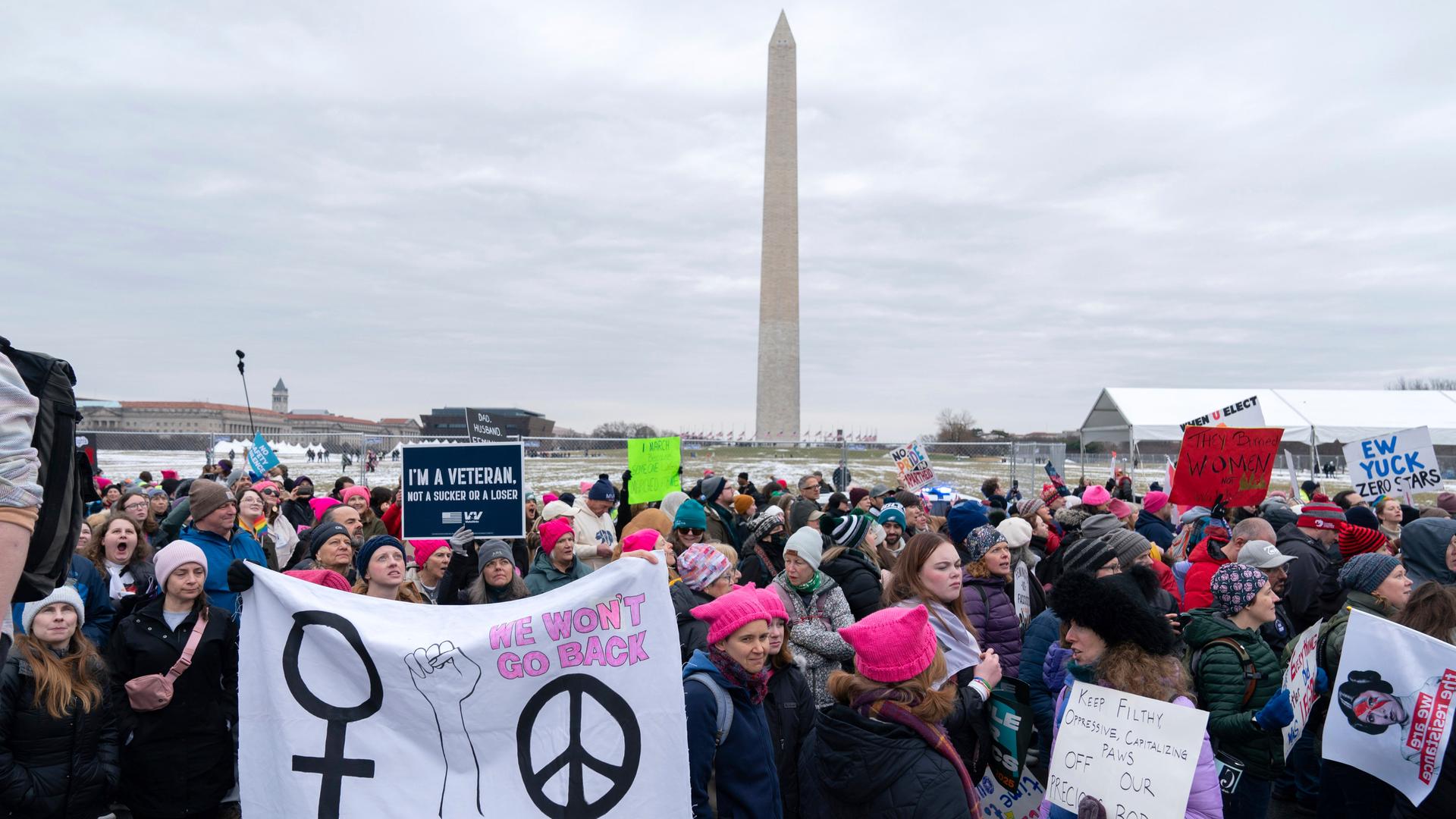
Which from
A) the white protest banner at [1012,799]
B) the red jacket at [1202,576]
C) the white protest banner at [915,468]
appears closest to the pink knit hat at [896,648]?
the white protest banner at [1012,799]

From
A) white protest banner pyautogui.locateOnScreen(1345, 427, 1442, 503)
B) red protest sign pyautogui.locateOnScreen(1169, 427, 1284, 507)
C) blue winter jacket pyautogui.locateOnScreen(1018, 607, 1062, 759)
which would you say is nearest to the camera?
blue winter jacket pyautogui.locateOnScreen(1018, 607, 1062, 759)

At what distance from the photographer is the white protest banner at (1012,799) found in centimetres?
412

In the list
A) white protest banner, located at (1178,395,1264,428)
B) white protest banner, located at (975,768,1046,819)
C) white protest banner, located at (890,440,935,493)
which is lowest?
white protest banner, located at (975,768,1046,819)

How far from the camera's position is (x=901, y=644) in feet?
10.6

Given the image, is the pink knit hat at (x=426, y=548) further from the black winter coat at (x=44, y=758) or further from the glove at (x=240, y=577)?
the glove at (x=240, y=577)

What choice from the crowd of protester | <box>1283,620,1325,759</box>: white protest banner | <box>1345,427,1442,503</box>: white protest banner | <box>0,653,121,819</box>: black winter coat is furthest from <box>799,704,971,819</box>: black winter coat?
<box>1345,427,1442,503</box>: white protest banner

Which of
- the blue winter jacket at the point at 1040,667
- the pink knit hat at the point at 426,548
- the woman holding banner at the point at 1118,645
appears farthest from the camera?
the pink knit hat at the point at 426,548

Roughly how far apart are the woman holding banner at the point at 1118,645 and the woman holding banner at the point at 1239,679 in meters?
0.50

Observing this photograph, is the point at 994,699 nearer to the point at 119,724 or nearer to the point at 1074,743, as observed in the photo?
the point at 1074,743

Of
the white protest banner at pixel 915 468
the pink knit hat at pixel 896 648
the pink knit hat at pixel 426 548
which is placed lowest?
the pink knit hat at pixel 426 548

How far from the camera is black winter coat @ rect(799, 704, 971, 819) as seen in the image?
3061 millimetres

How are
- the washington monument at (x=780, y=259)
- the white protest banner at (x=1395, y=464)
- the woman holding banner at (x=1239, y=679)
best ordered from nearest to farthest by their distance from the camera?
1. the woman holding banner at (x=1239, y=679)
2. the white protest banner at (x=1395, y=464)
3. the washington monument at (x=780, y=259)

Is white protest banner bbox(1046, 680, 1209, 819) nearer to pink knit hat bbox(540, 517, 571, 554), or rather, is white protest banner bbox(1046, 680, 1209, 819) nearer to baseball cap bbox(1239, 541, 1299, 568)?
baseball cap bbox(1239, 541, 1299, 568)

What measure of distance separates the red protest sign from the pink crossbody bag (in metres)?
9.01
